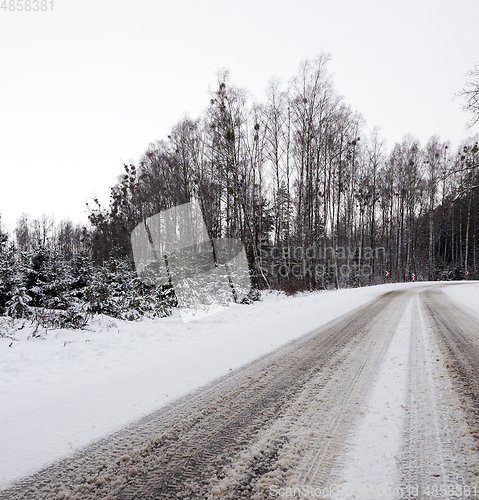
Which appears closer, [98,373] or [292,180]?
[98,373]

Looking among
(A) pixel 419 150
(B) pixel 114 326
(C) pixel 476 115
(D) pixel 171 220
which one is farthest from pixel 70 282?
(A) pixel 419 150

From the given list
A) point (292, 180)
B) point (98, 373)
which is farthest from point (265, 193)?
point (98, 373)

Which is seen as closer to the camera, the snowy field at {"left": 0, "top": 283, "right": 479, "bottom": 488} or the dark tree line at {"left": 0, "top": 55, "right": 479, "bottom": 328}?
the snowy field at {"left": 0, "top": 283, "right": 479, "bottom": 488}

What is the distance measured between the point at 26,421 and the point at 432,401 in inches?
148

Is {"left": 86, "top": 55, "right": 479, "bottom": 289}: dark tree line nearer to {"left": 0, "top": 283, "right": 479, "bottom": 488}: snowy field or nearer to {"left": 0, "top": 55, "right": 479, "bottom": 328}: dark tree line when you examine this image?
{"left": 0, "top": 55, "right": 479, "bottom": 328}: dark tree line

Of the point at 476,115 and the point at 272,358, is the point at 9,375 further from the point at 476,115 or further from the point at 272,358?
the point at 476,115

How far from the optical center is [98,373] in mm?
4277

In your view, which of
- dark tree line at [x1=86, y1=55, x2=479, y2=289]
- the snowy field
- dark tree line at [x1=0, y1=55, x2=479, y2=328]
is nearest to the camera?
the snowy field

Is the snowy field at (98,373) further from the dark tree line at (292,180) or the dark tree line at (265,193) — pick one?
the dark tree line at (292,180)

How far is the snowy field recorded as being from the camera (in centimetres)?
247

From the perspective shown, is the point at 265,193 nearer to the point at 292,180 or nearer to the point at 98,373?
the point at 292,180

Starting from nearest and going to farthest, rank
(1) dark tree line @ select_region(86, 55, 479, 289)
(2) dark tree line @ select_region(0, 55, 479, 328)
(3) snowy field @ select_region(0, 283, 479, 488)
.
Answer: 1. (3) snowy field @ select_region(0, 283, 479, 488)
2. (2) dark tree line @ select_region(0, 55, 479, 328)
3. (1) dark tree line @ select_region(86, 55, 479, 289)

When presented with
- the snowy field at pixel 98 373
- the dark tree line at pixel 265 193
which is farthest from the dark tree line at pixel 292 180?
the snowy field at pixel 98 373

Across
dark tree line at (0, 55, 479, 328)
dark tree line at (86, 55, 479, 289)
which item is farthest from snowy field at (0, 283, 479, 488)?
dark tree line at (86, 55, 479, 289)
